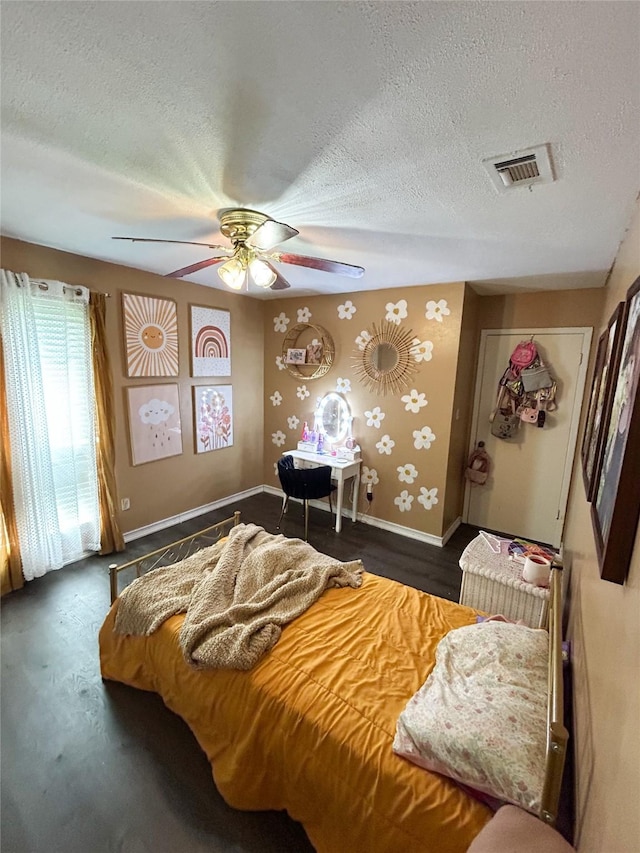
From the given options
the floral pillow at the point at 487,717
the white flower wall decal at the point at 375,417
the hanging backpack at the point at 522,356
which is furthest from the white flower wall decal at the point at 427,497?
the floral pillow at the point at 487,717

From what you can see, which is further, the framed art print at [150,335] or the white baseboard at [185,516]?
the white baseboard at [185,516]

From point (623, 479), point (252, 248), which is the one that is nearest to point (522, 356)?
point (252, 248)

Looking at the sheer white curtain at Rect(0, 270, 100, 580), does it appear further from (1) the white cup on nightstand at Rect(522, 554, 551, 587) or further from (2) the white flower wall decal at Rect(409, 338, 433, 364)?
(1) the white cup on nightstand at Rect(522, 554, 551, 587)

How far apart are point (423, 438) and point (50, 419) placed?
123 inches

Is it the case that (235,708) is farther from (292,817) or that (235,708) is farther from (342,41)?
(342,41)

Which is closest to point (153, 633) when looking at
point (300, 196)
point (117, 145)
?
point (117, 145)

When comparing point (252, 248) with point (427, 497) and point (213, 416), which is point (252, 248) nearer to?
point (213, 416)

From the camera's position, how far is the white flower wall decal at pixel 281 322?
14.3ft

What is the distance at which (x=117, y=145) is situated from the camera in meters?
1.30

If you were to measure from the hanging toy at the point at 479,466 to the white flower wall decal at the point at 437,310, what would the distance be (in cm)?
140

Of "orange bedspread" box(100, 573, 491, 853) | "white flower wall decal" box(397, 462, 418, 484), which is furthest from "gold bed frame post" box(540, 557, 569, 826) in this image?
"white flower wall decal" box(397, 462, 418, 484)

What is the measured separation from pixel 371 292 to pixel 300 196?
215cm

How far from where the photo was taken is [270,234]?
68.7 inches

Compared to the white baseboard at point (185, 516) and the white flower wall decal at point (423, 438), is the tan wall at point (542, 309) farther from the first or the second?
the white baseboard at point (185, 516)
